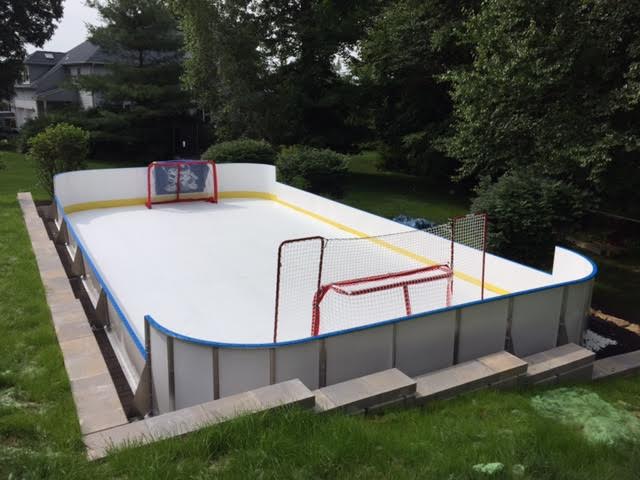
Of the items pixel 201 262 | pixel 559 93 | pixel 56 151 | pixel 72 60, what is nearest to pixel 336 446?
pixel 201 262

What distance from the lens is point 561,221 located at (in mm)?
7738

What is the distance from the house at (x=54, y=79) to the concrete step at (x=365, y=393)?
2669 centimetres

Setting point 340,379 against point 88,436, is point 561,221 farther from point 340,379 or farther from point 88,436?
point 88,436

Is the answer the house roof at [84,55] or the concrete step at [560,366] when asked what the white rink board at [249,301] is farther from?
the house roof at [84,55]

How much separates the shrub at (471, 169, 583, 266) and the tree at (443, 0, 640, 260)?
0.02 metres

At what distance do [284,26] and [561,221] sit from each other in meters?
14.6

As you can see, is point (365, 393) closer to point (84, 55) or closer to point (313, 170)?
point (313, 170)

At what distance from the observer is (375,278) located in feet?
17.3

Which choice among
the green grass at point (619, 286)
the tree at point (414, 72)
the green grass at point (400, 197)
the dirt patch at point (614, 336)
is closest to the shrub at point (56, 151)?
the green grass at point (400, 197)

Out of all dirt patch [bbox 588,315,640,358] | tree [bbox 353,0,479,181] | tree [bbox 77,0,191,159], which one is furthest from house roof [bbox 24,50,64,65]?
dirt patch [bbox 588,315,640,358]

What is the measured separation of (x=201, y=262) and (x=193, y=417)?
198 inches

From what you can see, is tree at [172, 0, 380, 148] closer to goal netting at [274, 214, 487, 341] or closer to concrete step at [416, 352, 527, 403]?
goal netting at [274, 214, 487, 341]

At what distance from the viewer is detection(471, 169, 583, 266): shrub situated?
24.9 ft

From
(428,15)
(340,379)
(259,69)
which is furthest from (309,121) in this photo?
(340,379)
